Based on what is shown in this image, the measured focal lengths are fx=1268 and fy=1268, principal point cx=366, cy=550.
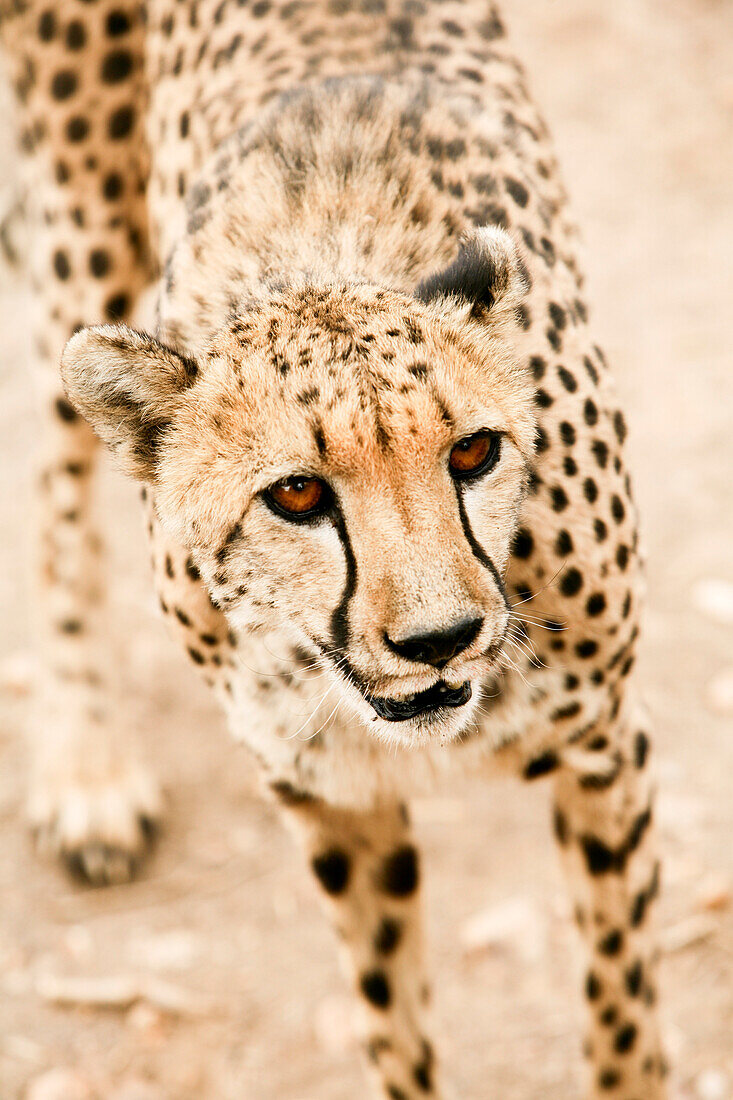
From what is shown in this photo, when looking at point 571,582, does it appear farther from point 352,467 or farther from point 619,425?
point 352,467

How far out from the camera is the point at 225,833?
117 inches

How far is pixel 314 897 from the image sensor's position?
2.79 meters

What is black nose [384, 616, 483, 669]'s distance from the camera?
52.6 inches

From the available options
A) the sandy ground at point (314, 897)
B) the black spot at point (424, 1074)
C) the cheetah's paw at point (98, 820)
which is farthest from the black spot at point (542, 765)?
the cheetah's paw at point (98, 820)

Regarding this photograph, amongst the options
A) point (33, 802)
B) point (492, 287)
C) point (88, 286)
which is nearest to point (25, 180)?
point (88, 286)

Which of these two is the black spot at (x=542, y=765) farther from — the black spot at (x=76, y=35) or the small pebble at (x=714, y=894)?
the black spot at (x=76, y=35)

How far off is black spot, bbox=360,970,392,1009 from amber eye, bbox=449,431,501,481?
1.12m

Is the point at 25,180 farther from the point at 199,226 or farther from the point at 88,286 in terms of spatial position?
the point at 199,226

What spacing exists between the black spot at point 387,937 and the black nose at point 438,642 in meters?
0.91

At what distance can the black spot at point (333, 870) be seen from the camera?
2.06 m

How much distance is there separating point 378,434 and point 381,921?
1.11 meters

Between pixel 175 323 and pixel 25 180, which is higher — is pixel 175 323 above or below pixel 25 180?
below

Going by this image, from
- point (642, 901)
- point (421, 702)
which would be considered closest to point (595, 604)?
point (421, 702)

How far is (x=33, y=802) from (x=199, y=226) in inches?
66.0
